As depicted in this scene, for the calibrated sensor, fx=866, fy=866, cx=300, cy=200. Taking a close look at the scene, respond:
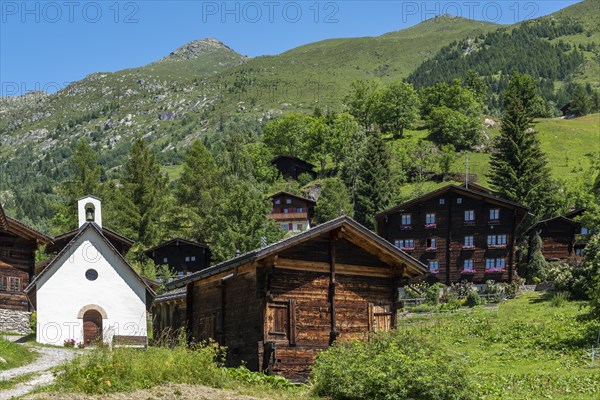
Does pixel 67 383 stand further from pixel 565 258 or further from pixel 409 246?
pixel 565 258

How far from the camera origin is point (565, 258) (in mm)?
82375

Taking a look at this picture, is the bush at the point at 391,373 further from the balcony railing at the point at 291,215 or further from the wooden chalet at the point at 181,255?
the balcony railing at the point at 291,215

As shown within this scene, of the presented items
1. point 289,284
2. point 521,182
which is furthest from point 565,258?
point 289,284

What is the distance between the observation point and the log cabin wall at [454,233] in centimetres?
7731

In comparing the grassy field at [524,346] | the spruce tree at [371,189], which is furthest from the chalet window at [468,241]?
the spruce tree at [371,189]

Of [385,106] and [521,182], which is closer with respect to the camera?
[521,182]

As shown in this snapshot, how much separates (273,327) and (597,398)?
33.5 ft

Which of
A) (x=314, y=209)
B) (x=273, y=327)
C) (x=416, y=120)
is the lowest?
(x=273, y=327)

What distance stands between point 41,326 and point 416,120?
11413 cm

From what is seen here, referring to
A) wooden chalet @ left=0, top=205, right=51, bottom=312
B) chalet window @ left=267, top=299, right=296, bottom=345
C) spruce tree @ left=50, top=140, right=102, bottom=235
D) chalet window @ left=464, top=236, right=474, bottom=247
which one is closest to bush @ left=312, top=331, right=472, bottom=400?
chalet window @ left=267, top=299, right=296, bottom=345

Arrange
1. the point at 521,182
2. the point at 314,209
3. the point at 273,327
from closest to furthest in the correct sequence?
the point at 273,327 < the point at 521,182 < the point at 314,209

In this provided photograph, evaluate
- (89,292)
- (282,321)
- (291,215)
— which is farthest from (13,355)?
(291,215)

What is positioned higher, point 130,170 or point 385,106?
point 385,106

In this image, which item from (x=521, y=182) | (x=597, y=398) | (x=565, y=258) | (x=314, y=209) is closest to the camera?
(x=597, y=398)
